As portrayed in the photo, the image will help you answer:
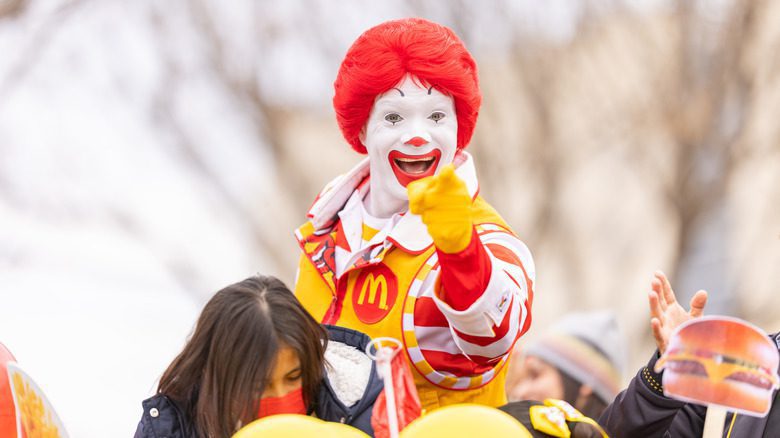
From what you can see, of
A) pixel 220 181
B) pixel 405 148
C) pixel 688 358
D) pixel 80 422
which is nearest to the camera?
pixel 688 358

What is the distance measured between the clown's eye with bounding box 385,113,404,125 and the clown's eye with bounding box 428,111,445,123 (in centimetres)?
5

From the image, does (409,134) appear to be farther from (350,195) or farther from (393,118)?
(350,195)

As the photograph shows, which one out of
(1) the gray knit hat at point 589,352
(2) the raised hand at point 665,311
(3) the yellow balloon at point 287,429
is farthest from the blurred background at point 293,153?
(3) the yellow balloon at point 287,429

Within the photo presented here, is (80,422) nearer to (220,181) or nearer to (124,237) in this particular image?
(124,237)

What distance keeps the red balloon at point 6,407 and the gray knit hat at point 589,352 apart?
57.3 inches

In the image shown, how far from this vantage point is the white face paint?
1645 mm

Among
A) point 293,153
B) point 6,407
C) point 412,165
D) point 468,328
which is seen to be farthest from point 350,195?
point 293,153

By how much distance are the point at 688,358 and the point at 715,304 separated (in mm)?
2779

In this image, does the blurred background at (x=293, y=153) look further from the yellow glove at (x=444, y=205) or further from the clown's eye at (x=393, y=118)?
the yellow glove at (x=444, y=205)

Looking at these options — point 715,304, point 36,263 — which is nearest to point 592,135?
point 715,304

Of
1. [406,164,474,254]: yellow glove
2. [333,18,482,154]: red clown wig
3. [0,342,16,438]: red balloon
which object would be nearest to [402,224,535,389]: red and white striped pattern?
[406,164,474,254]: yellow glove

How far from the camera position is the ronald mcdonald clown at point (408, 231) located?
5.10 ft

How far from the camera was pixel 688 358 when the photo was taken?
1087mm

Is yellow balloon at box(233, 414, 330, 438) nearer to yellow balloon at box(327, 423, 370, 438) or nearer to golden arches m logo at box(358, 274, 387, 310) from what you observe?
yellow balloon at box(327, 423, 370, 438)
